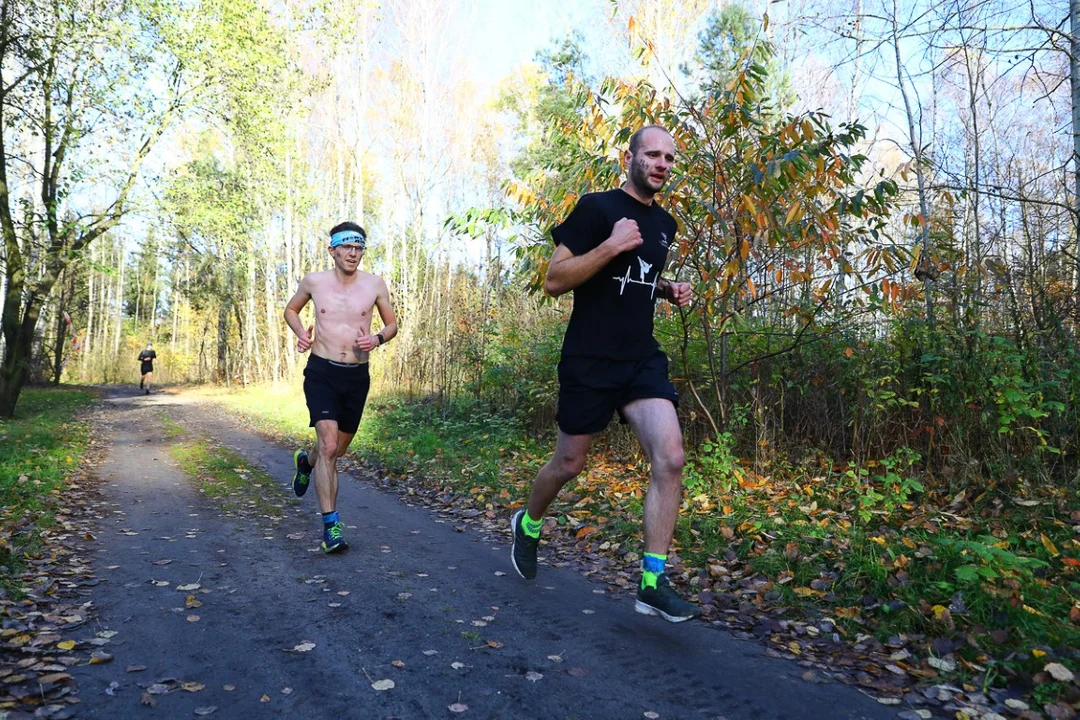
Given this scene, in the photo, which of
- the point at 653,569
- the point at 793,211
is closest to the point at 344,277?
the point at 653,569

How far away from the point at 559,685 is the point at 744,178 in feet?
14.7

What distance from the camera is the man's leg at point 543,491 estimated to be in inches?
→ 148

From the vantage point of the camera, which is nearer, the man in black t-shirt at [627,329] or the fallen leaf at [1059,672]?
the fallen leaf at [1059,672]

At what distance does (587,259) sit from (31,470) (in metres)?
7.32

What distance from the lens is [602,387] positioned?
3.57m

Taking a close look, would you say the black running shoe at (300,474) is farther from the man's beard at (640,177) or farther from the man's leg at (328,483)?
the man's beard at (640,177)

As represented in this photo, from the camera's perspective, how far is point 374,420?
43.9 ft

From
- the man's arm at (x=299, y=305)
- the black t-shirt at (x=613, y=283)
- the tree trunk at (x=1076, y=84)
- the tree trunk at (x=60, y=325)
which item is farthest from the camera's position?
the tree trunk at (x=60, y=325)

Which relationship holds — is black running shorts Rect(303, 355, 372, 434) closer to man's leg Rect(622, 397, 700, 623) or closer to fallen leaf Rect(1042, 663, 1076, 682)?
man's leg Rect(622, 397, 700, 623)

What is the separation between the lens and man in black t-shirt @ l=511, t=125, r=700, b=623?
335cm

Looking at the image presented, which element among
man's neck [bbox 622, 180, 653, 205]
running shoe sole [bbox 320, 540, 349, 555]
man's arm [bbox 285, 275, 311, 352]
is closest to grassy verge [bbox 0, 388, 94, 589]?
running shoe sole [bbox 320, 540, 349, 555]

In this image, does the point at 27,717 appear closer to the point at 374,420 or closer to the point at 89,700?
the point at 89,700

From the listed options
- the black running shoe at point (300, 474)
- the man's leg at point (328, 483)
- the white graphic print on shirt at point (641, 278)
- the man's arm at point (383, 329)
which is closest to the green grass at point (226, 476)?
the black running shoe at point (300, 474)

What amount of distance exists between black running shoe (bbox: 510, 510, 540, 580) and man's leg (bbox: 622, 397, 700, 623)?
3.24 ft
